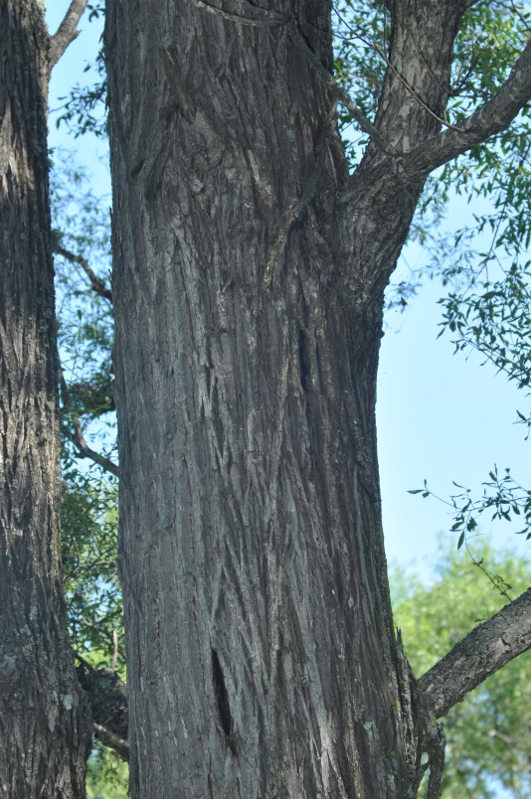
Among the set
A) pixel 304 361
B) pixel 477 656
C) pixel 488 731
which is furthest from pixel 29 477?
pixel 488 731

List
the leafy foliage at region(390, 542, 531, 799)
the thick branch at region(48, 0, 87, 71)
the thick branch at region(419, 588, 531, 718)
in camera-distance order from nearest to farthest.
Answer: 1. the thick branch at region(419, 588, 531, 718)
2. the thick branch at region(48, 0, 87, 71)
3. the leafy foliage at region(390, 542, 531, 799)

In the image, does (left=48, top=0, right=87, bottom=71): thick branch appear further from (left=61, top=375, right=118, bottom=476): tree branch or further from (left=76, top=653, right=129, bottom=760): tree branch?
(left=76, top=653, right=129, bottom=760): tree branch

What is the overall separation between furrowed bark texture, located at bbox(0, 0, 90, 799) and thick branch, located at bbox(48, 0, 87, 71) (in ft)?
3.04

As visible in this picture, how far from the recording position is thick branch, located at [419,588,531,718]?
12.5 feet

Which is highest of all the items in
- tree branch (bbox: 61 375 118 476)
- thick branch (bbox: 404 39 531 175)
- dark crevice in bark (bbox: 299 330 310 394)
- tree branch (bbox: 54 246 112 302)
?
tree branch (bbox: 54 246 112 302)

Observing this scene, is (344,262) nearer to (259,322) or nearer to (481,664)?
(259,322)

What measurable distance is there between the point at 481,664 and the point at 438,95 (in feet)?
8.20

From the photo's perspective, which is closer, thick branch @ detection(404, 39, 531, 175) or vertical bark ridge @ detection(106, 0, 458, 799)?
vertical bark ridge @ detection(106, 0, 458, 799)

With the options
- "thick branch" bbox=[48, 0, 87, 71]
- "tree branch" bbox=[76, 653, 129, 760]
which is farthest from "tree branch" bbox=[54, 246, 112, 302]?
"tree branch" bbox=[76, 653, 129, 760]

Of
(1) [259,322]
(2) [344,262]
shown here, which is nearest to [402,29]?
Result: (2) [344,262]

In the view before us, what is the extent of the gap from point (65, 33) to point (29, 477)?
399 centimetres

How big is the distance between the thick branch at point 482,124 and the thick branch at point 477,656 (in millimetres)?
2018

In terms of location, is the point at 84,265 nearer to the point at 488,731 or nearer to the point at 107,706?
the point at 107,706

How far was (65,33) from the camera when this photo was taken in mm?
6863
